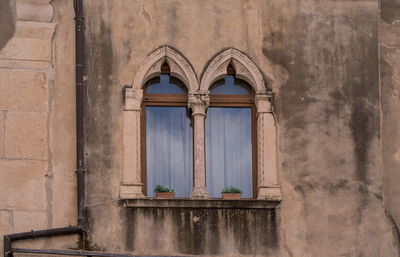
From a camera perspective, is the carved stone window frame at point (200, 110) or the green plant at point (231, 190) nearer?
the carved stone window frame at point (200, 110)

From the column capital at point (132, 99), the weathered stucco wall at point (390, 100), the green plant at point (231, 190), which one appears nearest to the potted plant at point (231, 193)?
the green plant at point (231, 190)

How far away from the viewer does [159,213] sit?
18.0m

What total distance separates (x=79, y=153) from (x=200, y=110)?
1688 millimetres

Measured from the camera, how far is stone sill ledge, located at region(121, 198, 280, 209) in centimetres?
1797

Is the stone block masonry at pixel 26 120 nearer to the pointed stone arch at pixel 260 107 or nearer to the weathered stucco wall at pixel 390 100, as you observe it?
the pointed stone arch at pixel 260 107

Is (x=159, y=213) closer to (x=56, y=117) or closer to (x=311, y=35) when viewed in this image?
(x=56, y=117)

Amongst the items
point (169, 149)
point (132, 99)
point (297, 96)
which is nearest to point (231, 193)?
point (169, 149)

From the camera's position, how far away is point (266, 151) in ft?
60.5

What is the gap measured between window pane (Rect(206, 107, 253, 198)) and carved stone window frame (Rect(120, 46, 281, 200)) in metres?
0.23

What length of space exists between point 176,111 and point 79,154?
5.01ft

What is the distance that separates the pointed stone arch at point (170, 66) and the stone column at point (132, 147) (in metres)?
0.17

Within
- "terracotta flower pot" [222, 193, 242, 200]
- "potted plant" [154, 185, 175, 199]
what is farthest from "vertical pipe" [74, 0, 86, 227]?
"terracotta flower pot" [222, 193, 242, 200]

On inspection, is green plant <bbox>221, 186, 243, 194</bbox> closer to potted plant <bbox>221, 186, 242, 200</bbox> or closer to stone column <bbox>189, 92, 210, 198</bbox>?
potted plant <bbox>221, 186, 242, 200</bbox>

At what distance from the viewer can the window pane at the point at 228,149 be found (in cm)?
1862
